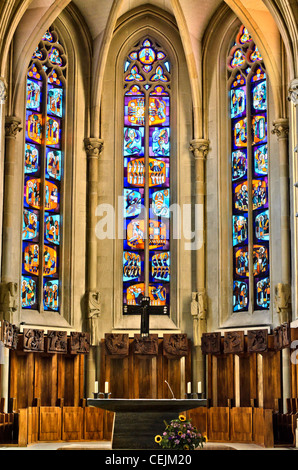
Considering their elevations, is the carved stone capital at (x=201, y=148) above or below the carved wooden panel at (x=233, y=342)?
above

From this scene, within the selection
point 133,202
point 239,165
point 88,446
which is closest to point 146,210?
point 133,202

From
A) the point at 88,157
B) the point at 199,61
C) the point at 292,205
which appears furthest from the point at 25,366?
the point at 199,61

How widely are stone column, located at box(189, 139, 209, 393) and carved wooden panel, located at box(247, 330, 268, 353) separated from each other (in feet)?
6.11

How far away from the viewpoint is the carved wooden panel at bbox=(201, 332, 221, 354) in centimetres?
2064

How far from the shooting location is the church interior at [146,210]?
65.2ft

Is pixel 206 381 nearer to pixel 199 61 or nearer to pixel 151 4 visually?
pixel 199 61

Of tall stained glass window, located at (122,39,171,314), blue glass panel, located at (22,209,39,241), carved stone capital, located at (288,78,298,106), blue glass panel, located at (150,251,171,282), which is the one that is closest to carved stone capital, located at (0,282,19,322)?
blue glass panel, located at (22,209,39,241)

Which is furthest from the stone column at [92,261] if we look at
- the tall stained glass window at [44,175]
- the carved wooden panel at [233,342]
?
the carved wooden panel at [233,342]

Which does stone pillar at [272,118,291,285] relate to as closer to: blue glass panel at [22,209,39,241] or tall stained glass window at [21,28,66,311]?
tall stained glass window at [21,28,66,311]

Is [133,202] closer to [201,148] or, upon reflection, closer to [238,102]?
[201,148]

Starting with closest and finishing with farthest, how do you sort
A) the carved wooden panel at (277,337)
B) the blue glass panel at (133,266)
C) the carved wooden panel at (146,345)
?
1. the carved wooden panel at (277,337)
2. the carved wooden panel at (146,345)
3. the blue glass panel at (133,266)

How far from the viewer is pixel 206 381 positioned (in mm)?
21125

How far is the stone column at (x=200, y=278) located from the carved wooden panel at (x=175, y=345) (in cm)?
31

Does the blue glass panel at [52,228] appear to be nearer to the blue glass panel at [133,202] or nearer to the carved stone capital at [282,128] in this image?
the blue glass panel at [133,202]
